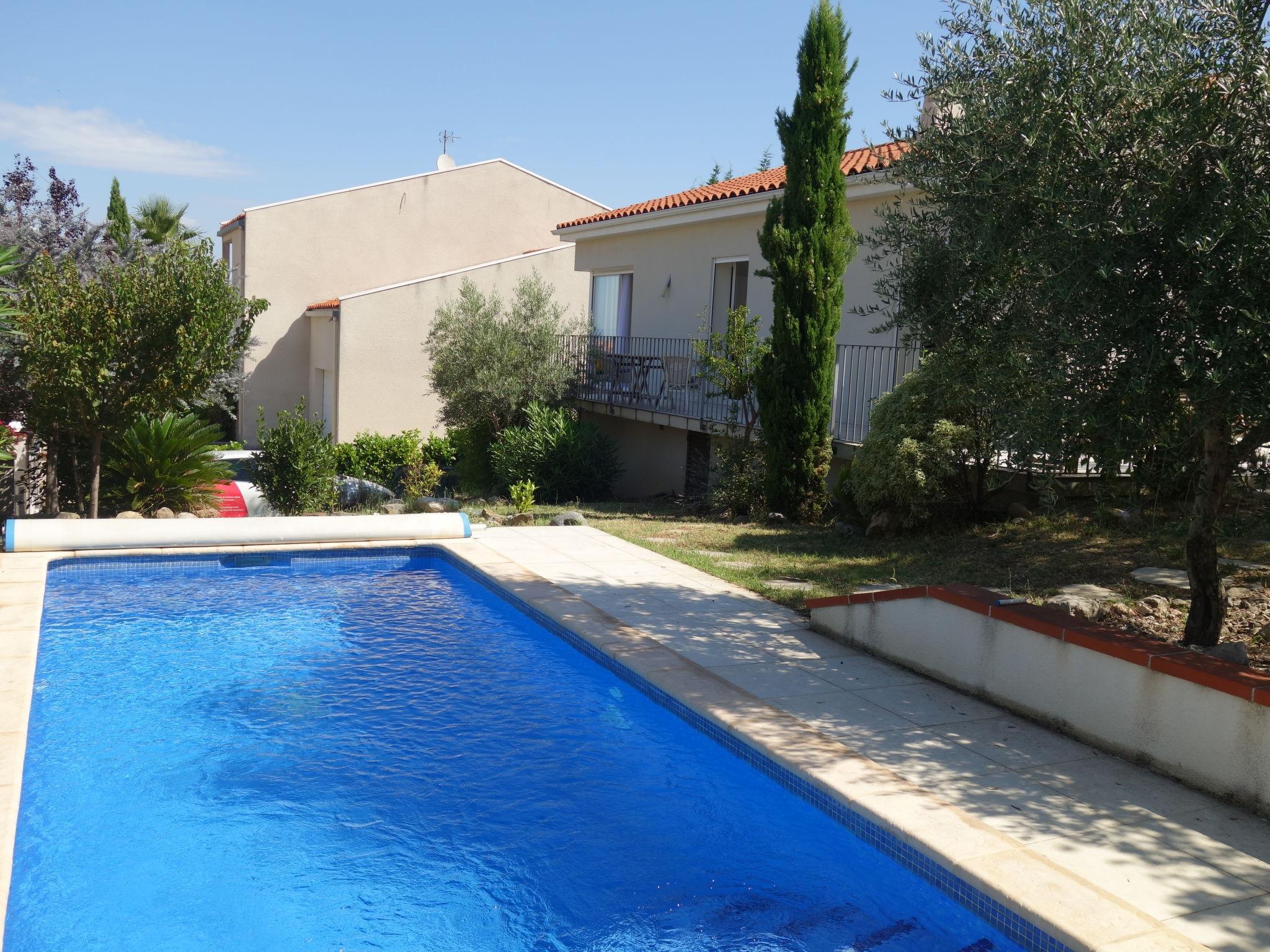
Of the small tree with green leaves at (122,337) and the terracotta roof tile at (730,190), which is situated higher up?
the terracotta roof tile at (730,190)

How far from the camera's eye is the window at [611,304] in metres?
20.4

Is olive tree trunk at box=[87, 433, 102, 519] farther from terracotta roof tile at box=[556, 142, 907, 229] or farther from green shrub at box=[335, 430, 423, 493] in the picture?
terracotta roof tile at box=[556, 142, 907, 229]

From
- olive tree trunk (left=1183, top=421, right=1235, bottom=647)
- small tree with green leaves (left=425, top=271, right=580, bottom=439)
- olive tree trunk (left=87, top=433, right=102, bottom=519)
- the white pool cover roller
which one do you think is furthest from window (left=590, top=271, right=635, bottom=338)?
olive tree trunk (left=1183, top=421, right=1235, bottom=647)

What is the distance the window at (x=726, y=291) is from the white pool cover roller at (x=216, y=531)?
22.6ft

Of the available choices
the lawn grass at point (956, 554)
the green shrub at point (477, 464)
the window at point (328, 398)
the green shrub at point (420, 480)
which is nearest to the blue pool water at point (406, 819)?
the lawn grass at point (956, 554)

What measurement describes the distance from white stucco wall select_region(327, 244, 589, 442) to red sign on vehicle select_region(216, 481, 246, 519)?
9386 millimetres

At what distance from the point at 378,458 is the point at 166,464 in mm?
7824

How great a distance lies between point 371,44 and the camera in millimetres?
19922

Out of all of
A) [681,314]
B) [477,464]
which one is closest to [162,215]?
[477,464]

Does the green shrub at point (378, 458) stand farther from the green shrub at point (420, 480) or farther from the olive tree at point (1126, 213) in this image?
the olive tree at point (1126, 213)

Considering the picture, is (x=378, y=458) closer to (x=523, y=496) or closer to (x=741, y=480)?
(x=523, y=496)

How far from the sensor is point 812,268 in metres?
13.2

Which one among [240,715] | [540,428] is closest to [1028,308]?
[240,715]

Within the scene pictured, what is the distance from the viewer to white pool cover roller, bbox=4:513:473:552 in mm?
10594
